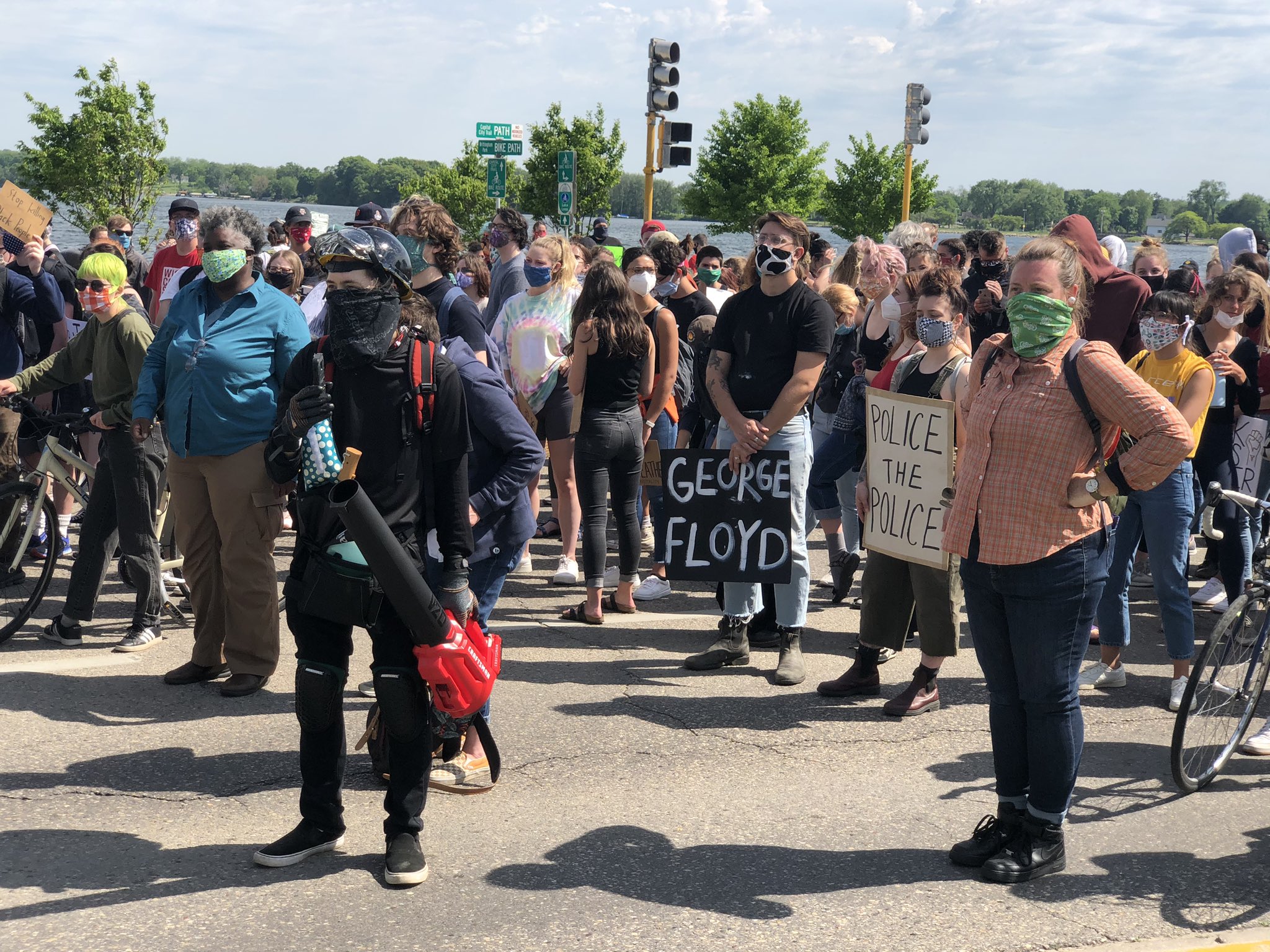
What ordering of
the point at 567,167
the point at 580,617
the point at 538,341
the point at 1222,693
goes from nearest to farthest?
the point at 1222,693
the point at 580,617
the point at 538,341
the point at 567,167

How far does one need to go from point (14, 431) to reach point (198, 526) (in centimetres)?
267

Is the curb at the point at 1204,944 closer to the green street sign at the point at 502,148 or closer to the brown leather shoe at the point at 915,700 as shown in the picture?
the brown leather shoe at the point at 915,700

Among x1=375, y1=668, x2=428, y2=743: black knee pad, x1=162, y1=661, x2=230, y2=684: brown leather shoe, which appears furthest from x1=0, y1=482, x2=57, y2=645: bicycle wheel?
x1=375, y1=668, x2=428, y2=743: black knee pad

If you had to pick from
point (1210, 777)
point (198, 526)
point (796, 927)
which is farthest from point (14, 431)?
point (1210, 777)

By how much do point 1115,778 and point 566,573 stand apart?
4111mm

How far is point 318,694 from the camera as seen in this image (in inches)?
162

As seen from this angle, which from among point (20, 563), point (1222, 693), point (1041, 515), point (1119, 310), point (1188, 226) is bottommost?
point (1222, 693)

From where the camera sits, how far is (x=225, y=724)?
5.59 m

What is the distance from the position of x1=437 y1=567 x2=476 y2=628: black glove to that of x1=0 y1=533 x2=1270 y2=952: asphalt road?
895 millimetres

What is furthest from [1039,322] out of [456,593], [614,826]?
[614,826]

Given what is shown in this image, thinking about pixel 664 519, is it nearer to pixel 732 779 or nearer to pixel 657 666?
pixel 657 666

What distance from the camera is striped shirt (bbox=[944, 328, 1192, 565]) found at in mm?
3971

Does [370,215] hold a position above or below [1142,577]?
above

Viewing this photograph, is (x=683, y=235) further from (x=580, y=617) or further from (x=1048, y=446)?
(x=1048, y=446)
